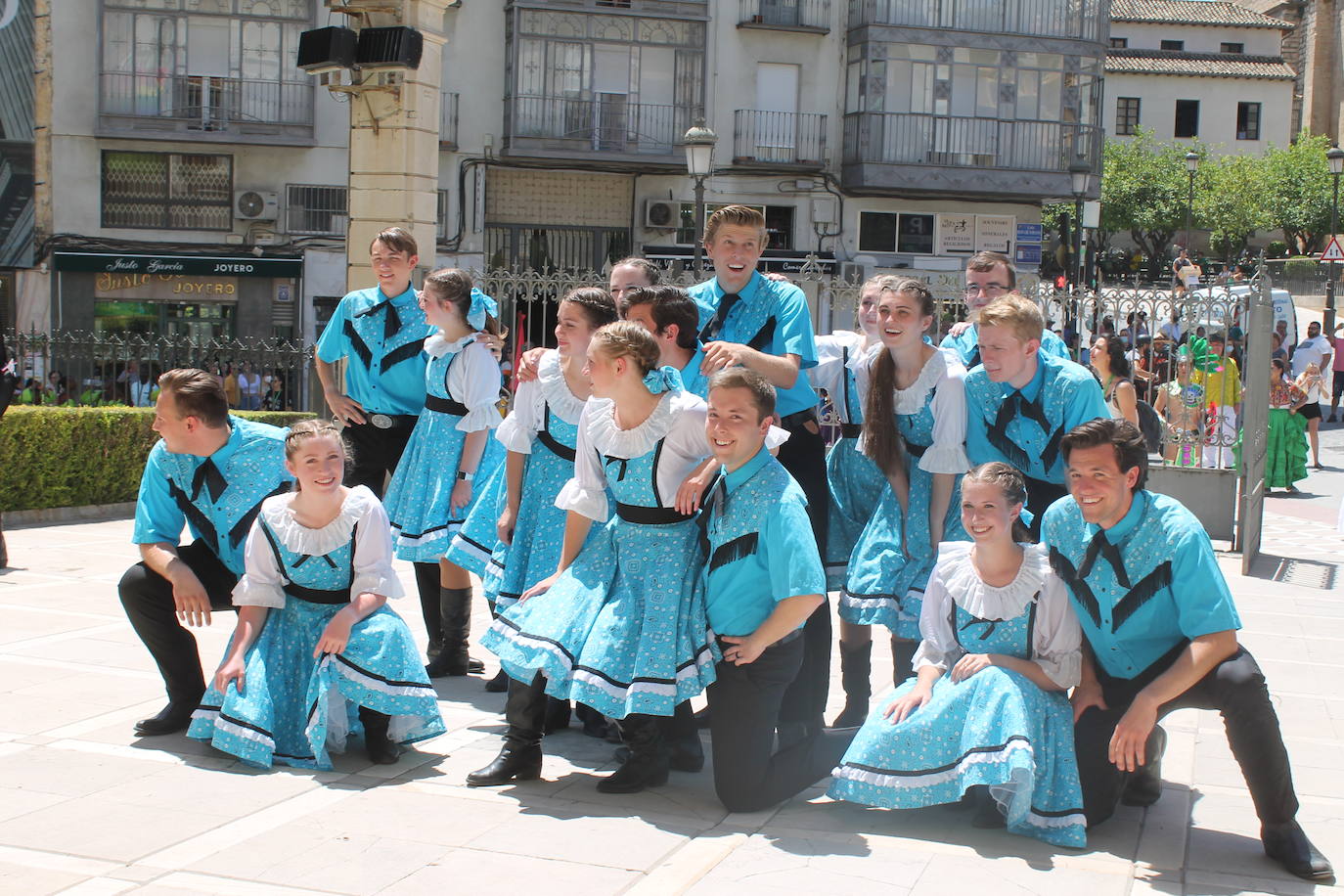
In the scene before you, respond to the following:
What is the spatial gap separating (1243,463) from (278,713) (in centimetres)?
770

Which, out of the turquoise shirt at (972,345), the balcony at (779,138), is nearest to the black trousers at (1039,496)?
the turquoise shirt at (972,345)

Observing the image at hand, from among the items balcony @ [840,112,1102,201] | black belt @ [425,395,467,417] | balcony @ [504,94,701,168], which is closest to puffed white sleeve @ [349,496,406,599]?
black belt @ [425,395,467,417]

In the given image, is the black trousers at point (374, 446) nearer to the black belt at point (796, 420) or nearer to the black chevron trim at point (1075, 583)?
the black belt at point (796, 420)

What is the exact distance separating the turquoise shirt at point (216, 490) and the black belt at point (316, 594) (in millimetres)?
377

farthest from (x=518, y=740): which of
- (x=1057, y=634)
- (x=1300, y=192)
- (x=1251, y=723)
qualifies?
(x=1300, y=192)

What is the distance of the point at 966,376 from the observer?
580cm

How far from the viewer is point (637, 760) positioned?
511 cm

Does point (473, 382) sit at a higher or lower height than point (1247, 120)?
lower

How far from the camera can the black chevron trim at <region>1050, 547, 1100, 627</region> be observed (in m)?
4.84

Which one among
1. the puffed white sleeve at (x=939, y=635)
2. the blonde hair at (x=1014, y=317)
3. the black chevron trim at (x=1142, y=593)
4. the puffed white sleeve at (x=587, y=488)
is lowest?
the puffed white sleeve at (x=939, y=635)

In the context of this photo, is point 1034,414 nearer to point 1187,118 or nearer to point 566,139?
point 566,139

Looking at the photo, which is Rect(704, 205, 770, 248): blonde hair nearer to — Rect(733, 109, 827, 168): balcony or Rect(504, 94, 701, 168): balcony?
Rect(504, 94, 701, 168): balcony

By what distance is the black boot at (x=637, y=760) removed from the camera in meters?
5.07

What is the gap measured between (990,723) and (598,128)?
86.8 ft
